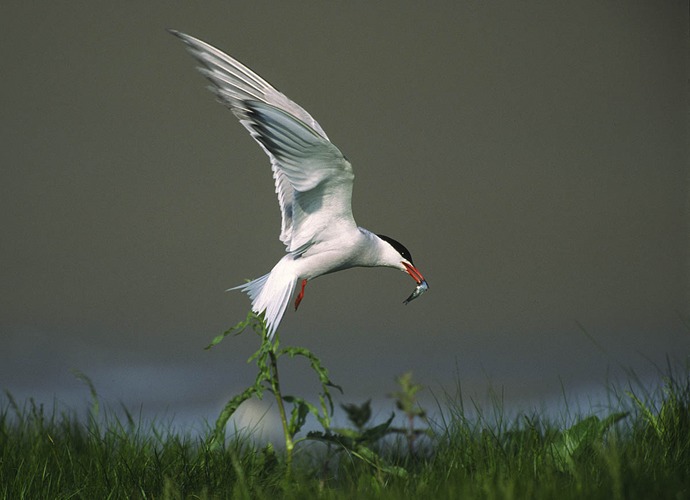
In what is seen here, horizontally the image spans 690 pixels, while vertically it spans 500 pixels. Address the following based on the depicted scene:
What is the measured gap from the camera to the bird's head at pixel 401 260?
13.8ft

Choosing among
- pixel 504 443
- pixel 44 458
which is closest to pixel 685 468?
pixel 504 443

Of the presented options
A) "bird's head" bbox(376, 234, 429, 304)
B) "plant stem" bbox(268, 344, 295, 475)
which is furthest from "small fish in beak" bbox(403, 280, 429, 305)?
"plant stem" bbox(268, 344, 295, 475)

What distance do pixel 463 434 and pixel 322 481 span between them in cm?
74

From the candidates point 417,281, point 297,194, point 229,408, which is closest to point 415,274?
point 417,281

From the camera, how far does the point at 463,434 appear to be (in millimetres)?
3867

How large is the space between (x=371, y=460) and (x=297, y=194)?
1.33 meters

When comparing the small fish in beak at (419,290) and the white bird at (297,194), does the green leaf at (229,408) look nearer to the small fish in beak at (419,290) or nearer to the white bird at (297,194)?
the white bird at (297,194)

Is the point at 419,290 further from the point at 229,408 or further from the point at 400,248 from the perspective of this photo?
the point at 229,408

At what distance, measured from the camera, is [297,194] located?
12.9 ft

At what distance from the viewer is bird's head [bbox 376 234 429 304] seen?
421 cm

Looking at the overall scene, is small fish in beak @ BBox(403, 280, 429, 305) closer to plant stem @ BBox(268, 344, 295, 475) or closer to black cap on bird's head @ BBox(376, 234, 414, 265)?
black cap on bird's head @ BBox(376, 234, 414, 265)

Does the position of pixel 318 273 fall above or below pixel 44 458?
above

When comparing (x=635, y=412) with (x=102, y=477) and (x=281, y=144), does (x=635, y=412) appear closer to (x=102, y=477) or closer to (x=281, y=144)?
(x=281, y=144)

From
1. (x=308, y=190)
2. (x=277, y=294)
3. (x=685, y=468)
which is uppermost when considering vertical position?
(x=308, y=190)
